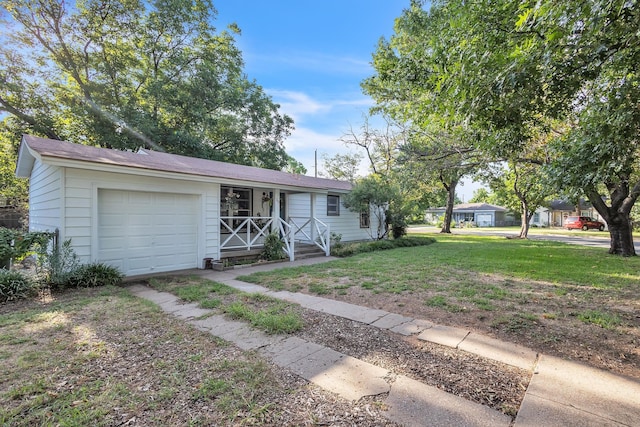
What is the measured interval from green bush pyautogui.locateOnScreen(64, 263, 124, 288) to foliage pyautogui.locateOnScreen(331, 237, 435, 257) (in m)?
6.55

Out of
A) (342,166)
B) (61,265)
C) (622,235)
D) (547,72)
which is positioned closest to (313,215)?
(61,265)

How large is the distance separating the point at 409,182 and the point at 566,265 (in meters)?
6.27

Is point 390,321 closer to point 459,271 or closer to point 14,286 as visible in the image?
point 459,271

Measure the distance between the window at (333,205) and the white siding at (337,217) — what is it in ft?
0.54

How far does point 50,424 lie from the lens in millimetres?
2023

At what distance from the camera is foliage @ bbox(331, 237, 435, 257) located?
10.6m

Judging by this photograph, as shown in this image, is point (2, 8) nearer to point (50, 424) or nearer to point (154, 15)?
point (154, 15)

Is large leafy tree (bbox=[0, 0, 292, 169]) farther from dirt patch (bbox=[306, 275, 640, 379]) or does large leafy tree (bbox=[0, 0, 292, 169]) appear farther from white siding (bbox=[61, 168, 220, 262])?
dirt patch (bbox=[306, 275, 640, 379])

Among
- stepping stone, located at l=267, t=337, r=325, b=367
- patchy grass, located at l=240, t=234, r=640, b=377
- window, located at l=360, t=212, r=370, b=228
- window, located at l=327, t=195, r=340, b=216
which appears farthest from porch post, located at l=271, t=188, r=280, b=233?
stepping stone, located at l=267, t=337, r=325, b=367

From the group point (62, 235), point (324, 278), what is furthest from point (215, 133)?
point (324, 278)

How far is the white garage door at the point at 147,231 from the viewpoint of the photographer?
6484 mm

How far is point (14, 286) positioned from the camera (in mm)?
5023

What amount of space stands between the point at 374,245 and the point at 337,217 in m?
2.32

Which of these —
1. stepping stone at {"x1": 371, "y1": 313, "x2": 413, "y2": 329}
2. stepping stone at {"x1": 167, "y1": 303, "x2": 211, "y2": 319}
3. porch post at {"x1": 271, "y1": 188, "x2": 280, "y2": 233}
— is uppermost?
porch post at {"x1": 271, "y1": 188, "x2": 280, "y2": 233}
